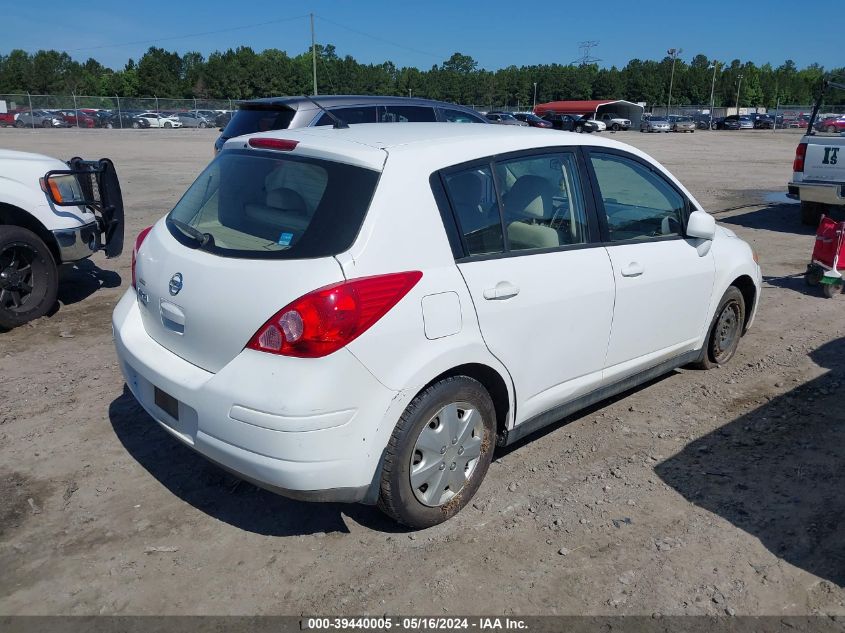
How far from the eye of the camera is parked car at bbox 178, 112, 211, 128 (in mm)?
56594

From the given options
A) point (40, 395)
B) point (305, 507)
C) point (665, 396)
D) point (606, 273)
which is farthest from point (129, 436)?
point (665, 396)

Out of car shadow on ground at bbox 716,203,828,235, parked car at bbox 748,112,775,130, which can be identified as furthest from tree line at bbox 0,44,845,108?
car shadow on ground at bbox 716,203,828,235

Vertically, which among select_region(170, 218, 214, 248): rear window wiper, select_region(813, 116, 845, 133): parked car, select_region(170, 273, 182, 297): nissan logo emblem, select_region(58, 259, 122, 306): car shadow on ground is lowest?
select_region(58, 259, 122, 306): car shadow on ground

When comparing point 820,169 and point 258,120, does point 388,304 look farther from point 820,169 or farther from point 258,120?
point 820,169

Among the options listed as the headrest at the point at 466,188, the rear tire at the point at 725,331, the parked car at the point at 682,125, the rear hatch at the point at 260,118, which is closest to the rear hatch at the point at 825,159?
the rear tire at the point at 725,331

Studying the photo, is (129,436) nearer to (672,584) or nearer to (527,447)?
(527,447)

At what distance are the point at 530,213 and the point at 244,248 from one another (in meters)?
1.46

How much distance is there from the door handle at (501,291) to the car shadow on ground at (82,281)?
5.00 meters

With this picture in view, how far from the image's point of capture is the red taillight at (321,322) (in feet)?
9.12

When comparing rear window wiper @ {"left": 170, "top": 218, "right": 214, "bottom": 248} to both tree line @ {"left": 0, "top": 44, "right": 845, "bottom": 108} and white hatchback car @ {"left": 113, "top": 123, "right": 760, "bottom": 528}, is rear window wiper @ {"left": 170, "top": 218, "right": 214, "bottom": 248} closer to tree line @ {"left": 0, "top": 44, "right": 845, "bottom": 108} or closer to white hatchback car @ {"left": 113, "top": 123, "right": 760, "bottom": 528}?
white hatchback car @ {"left": 113, "top": 123, "right": 760, "bottom": 528}

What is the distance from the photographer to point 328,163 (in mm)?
3197

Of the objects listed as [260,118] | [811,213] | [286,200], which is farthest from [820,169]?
[286,200]

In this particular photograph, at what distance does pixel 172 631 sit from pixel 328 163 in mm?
1976

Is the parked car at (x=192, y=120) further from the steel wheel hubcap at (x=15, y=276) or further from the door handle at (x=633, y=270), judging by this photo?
the door handle at (x=633, y=270)
